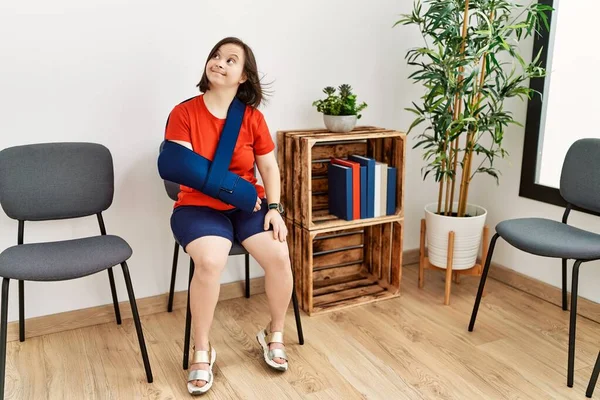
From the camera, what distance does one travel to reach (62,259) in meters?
1.92

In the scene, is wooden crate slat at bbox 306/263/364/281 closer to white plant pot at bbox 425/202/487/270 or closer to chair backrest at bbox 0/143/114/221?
white plant pot at bbox 425/202/487/270

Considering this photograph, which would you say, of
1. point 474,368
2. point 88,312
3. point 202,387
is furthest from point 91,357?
point 474,368

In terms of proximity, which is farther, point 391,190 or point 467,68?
point 391,190

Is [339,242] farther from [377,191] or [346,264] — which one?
[377,191]

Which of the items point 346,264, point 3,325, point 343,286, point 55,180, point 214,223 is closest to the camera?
point 3,325

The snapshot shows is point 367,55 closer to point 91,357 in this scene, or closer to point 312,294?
point 312,294

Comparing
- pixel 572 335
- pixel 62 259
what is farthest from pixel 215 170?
pixel 572 335

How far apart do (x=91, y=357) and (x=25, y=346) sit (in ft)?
1.06

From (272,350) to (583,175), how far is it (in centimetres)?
146

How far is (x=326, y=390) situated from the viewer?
1998 millimetres

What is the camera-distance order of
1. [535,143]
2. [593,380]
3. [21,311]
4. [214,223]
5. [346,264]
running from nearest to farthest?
1. [593,380]
2. [214,223]
3. [21,311]
4. [535,143]
5. [346,264]

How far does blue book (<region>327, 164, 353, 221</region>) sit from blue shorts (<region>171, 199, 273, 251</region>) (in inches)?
19.6

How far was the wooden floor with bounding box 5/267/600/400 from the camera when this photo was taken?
2002mm

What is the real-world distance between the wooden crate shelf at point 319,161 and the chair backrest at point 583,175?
0.72 m
